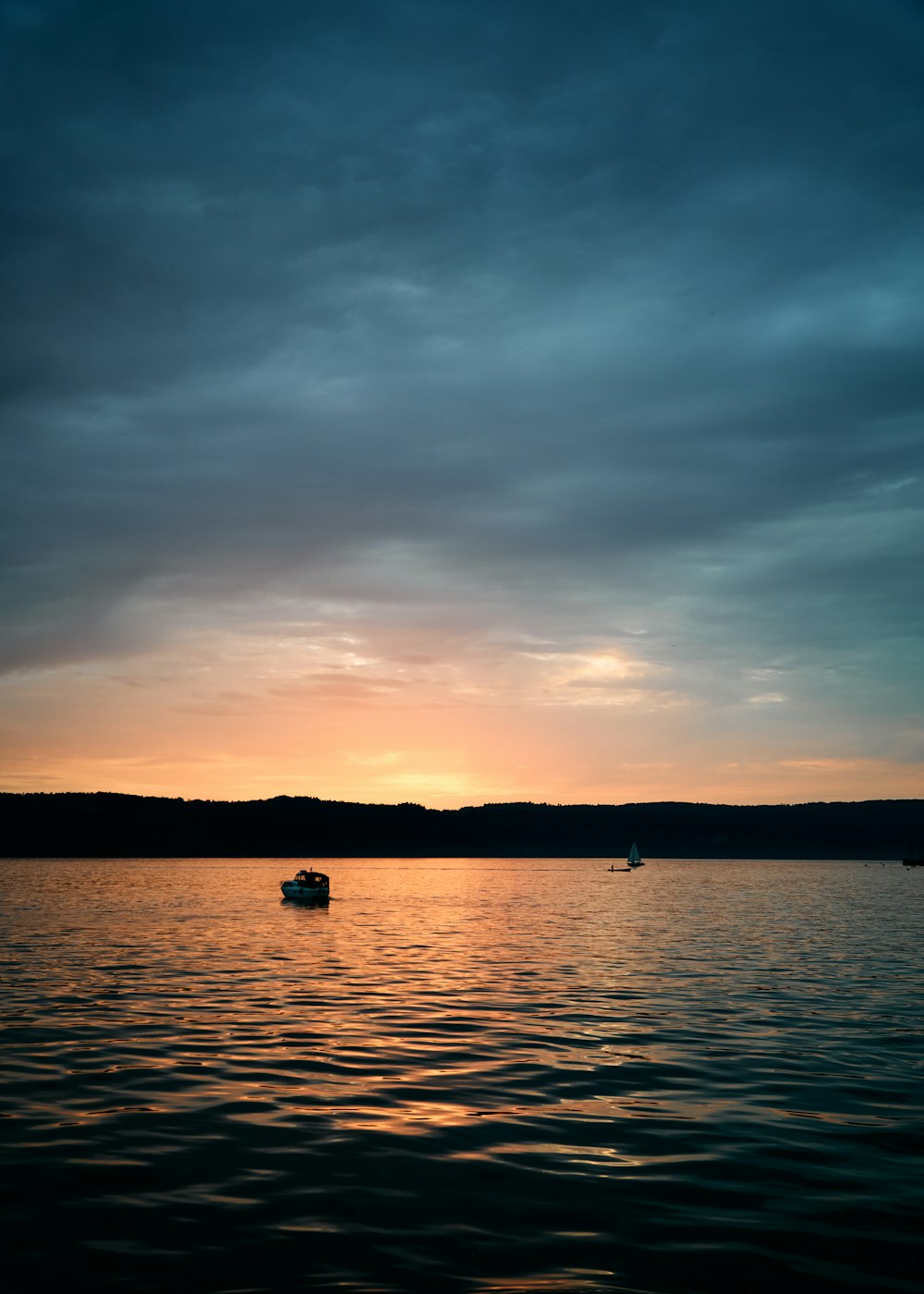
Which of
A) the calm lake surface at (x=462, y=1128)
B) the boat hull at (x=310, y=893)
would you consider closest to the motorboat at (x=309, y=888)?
the boat hull at (x=310, y=893)

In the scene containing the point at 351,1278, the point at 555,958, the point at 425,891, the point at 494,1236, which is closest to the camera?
the point at 351,1278

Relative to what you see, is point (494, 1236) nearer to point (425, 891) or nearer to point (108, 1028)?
point (108, 1028)

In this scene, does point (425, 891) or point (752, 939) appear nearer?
point (752, 939)

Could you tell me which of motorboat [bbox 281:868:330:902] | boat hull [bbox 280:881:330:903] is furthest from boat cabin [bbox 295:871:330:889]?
boat hull [bbox 280:881:330:903]

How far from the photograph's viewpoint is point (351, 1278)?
12742 millimetres

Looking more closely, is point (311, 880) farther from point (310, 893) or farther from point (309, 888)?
point (310, 893)

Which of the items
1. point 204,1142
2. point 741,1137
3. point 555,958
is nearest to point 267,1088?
point 204,1142

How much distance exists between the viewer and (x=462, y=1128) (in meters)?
20.2

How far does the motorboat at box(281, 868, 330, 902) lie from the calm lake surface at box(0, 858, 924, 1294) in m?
67.8

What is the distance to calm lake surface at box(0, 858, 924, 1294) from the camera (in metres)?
13.5

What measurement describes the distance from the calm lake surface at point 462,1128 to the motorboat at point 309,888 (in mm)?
67757

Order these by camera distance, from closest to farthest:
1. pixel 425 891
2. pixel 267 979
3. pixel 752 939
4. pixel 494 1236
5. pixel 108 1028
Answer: pixel 494 1236 → pixel 108 1028 → pixel 267 979 → pixel 752 939 → pixel 425 891

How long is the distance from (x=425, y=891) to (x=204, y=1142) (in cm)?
14576

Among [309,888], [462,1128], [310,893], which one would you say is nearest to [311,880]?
[309,888]
